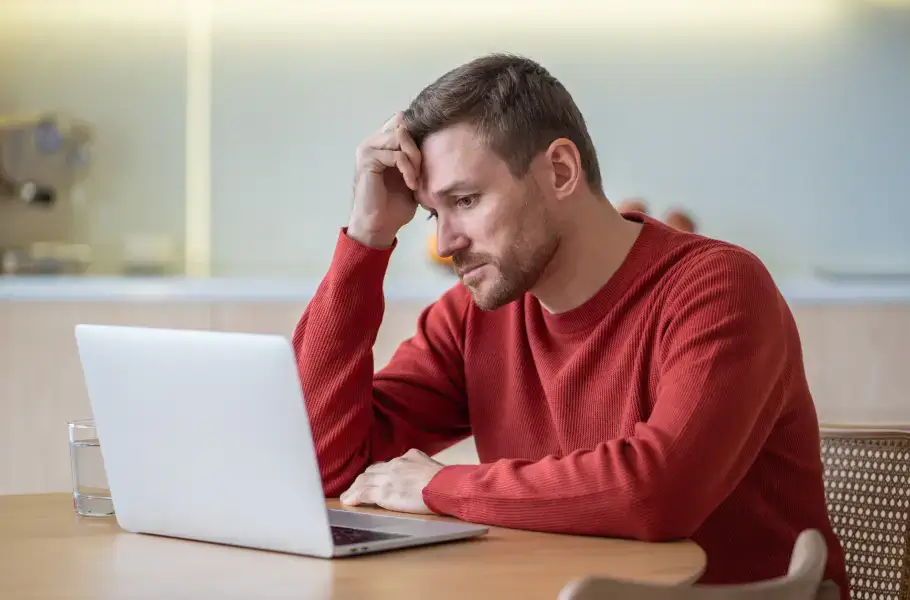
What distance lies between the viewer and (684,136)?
3.50 metres

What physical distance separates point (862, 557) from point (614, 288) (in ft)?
1.53

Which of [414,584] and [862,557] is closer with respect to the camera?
[414,584]

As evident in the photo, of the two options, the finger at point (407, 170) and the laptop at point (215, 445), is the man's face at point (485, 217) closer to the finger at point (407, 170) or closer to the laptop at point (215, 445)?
the finger at point (407, 170)

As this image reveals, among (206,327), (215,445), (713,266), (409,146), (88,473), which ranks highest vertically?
(409,146)

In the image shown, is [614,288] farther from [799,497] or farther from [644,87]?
[644,87]

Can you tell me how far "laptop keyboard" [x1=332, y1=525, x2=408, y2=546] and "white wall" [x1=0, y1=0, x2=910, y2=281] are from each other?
225 cm

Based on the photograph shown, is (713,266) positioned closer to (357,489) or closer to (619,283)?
(619,283)

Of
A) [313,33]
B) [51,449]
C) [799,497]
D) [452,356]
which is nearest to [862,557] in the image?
[799,497]

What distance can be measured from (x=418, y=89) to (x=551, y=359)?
6.55 ft

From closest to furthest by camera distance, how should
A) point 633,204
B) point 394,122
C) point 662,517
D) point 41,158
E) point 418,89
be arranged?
1. point 662,517
2. point 394,122
3. point 633,204
4. point 41,158
5. point 418,89

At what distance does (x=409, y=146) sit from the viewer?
62.0 inches

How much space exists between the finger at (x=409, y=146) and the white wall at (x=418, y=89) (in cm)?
183

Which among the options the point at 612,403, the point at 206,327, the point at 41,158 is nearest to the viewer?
the point at 612,403

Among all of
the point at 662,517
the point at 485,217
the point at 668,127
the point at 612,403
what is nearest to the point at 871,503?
the point at 612,403
